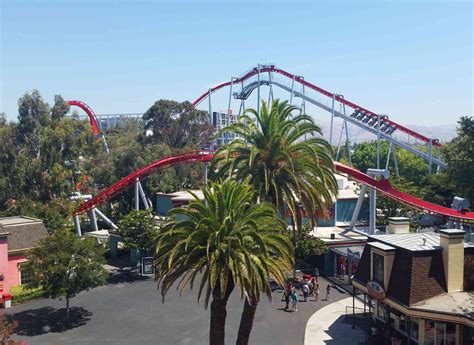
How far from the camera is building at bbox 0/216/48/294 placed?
3600 centimetres

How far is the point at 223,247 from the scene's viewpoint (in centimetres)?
1723

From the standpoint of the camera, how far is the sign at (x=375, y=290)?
81.5 feet

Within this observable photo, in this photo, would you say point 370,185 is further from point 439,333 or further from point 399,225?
point 439,333

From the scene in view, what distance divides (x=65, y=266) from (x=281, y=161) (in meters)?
15.6

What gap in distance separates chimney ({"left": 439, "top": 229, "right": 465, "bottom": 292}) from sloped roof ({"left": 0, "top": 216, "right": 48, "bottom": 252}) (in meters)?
31.2

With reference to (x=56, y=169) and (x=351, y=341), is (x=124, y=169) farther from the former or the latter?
(x=351, y=341)

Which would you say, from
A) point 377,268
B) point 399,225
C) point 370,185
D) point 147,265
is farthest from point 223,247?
point 370,185

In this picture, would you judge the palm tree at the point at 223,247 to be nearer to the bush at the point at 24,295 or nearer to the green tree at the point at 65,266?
the green tree at the point at 65,266

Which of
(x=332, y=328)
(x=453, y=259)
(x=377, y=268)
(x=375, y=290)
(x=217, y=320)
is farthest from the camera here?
(x=332, y=328)

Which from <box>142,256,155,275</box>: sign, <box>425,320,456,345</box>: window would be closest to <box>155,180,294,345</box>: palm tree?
<box>425,320,456,345</box>: window

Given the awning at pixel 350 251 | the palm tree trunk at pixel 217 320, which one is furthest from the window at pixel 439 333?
the awning at pixel 350 251

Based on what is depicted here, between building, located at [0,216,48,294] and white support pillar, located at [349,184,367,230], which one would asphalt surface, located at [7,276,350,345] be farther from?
white support pillar, located at [349,184,367,230]

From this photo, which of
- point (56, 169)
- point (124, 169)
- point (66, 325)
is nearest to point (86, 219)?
point (124, 169)

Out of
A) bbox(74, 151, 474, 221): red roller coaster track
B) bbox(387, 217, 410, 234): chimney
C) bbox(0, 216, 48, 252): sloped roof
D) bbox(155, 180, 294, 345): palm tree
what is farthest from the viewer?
bbox(74, 151, 474, 221): red roller coaster track
